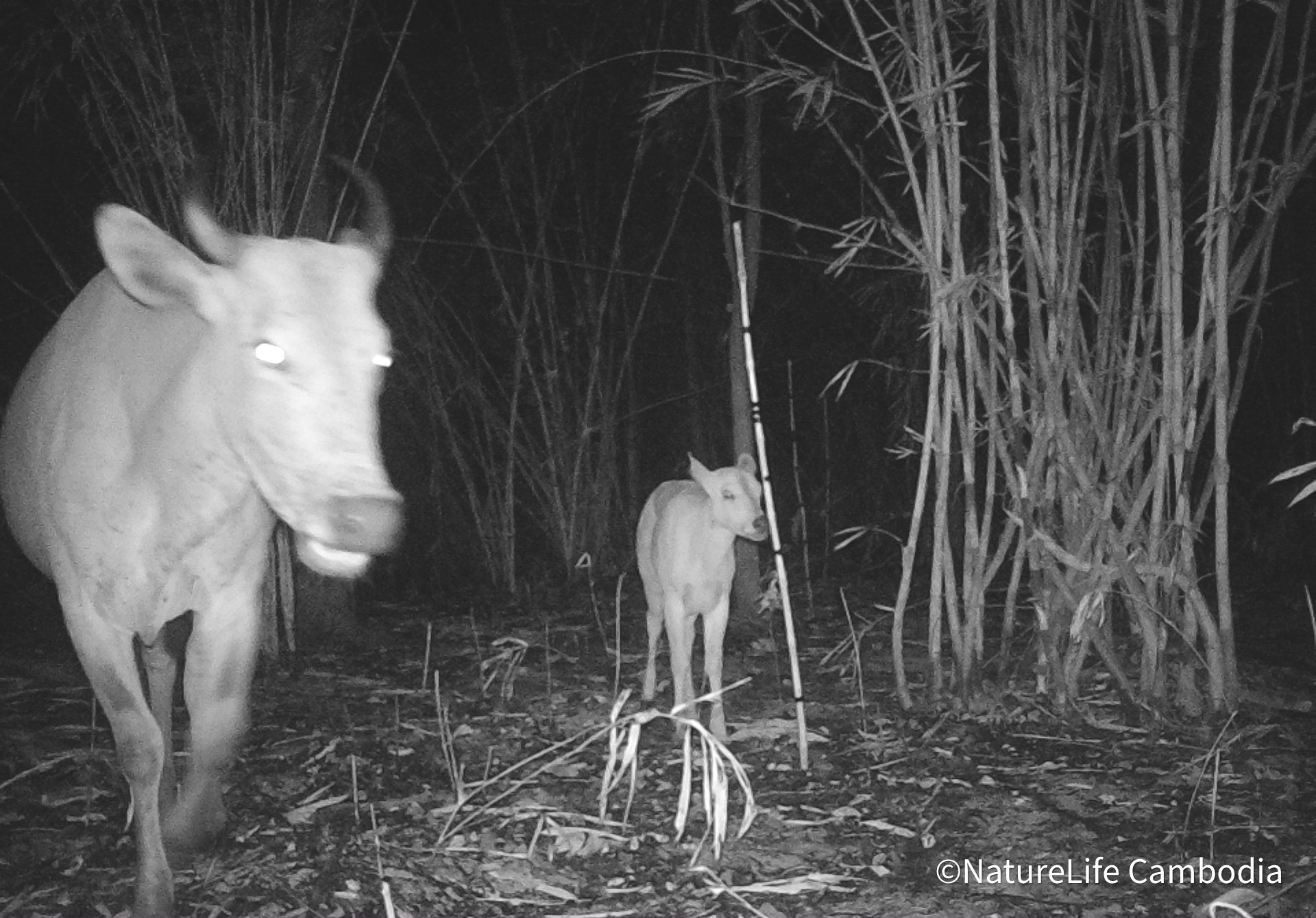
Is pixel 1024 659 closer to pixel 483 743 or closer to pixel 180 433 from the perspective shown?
pixel 483 743

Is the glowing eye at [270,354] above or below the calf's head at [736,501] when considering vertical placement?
above

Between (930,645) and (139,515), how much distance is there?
8.31 feet

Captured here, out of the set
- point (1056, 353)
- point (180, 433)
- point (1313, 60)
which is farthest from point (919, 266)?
point (1313, 60)

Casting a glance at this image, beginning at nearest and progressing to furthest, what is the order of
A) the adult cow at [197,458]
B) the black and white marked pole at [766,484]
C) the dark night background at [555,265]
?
the adult cow at [197,458] < the black and white marked pole at [766,484] < the dark night background at [555,265]

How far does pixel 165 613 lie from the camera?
293cm

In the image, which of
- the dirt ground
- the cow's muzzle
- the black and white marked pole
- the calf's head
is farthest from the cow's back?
the calf's head

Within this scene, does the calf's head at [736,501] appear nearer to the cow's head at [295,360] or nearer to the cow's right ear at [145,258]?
the cow's head at [295,360]

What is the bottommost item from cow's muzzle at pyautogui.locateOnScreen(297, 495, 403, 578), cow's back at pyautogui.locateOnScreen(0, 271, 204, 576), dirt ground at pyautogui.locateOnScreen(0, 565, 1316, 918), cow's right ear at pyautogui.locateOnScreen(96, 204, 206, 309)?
dirt ground at pyautogui.locateOnScreen(0, 565, 1316, 918)

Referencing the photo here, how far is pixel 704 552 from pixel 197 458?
78.9 inches

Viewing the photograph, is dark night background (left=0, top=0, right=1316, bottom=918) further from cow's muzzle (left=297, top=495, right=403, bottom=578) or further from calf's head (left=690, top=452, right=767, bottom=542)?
cow's muzzle (left=297, top=495, right=403, bottom=578)

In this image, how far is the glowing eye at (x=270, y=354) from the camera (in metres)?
2.57

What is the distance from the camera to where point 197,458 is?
2.81 metres

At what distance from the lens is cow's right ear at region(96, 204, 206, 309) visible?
2.64 meters

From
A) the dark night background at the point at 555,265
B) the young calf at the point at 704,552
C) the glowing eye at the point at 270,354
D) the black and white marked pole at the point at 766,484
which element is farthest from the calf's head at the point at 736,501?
the glowing eye at the point at 270,354
